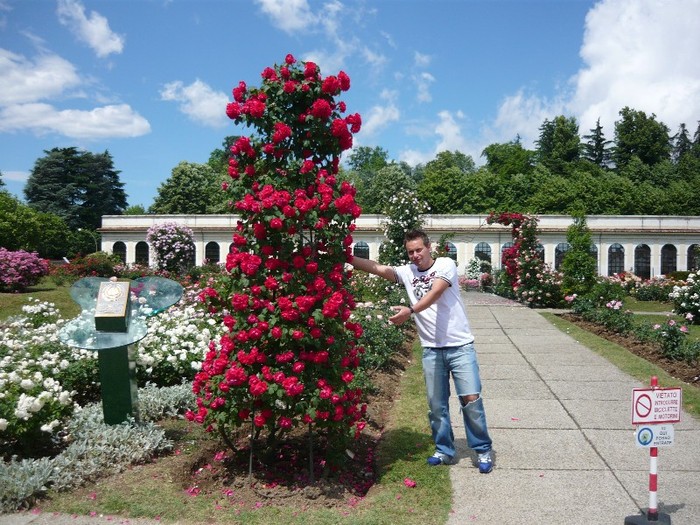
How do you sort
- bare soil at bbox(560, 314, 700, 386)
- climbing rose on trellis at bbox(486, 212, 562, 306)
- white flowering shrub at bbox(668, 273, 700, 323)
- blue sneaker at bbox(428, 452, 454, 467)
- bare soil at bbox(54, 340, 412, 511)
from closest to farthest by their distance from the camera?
bare soil at bbox(54, 340, 412, 511)
blue sneaker at bbox(428, 452, 454, 467)
bare soil at bbox(560, 314, 700, 386)
white flowering shrub at bbox(668, 273, 700, 323)
climbing rose on trellis at bbox(486, 212, 562, 306)

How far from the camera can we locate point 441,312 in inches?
192

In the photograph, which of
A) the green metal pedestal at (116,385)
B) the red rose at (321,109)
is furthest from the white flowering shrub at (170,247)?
the red rose at (321,109)

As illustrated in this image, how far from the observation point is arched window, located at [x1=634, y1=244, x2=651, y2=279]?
3981 centimetres

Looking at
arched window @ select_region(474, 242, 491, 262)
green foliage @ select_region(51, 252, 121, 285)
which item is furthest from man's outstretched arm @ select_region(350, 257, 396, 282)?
arched window @ select_region(474, 242, 491, 262)

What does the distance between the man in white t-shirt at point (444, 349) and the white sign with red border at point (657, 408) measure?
1.25 meters

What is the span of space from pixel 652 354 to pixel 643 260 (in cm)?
3296

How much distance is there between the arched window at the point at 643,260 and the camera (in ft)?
131

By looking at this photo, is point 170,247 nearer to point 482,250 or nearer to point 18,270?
point 18,270

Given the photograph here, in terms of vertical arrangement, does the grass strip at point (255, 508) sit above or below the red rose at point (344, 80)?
below

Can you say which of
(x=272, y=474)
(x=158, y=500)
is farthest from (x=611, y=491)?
(x=158, y=500)

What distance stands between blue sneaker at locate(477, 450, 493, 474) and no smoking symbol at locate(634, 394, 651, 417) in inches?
54.7

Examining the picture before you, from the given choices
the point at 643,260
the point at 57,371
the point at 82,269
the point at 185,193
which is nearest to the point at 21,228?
the point at 82,269

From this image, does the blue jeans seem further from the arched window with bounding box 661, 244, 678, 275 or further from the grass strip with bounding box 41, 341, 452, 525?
the arched window with bounding box 661, 244, 678, 275

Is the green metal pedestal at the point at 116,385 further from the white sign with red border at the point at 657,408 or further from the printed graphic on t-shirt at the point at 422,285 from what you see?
the white sign with red border at the point at 657,408
